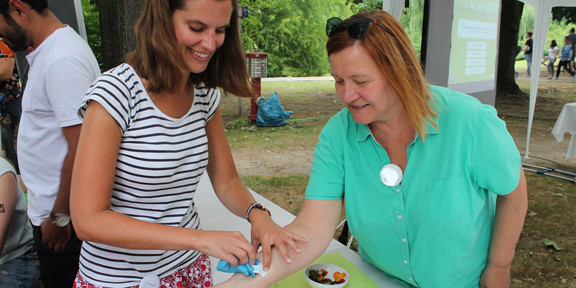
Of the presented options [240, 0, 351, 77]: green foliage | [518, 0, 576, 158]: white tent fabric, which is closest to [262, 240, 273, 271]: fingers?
[518, 0, 576, 158]: white tent fabric

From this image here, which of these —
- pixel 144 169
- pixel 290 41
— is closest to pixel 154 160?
pixel 144 169

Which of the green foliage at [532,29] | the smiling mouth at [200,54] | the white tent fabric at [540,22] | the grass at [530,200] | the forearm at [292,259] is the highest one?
the green foliage at [532,29]

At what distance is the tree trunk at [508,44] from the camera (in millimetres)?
11632

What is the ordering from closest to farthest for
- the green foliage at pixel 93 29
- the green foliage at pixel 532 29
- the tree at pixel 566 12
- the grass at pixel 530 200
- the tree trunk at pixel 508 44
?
the grass at pixel 530 200 < the green foliage at pixel 93 29 < the tree trunk at pixel 508 44 < the tree at pixel 566 12 < the green foliage at pixel 532 29

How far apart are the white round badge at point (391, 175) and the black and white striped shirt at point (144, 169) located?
61 cm

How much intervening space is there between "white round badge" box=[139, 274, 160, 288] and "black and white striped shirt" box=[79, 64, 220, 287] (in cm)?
2

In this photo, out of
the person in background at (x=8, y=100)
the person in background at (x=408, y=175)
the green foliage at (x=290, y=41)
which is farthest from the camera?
the green foliage at (x=290, y=41)

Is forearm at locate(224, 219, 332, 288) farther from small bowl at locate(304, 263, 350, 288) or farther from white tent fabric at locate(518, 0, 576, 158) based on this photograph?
white tent fabric at locate(518, 0, 576, 158)

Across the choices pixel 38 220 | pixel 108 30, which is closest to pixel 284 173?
pixel 108 30

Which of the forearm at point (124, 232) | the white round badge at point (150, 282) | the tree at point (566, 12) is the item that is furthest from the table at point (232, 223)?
the tree at point (566, 12)

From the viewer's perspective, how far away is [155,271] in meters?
1.29

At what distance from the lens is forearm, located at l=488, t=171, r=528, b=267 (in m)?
1.34

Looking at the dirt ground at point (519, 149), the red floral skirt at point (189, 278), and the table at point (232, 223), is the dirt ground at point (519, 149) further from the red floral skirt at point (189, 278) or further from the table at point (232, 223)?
the red floral skirt at point (189, 278)

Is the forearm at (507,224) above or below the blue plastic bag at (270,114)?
above
